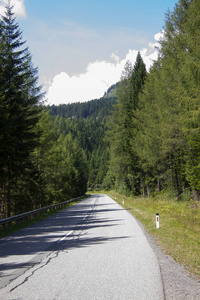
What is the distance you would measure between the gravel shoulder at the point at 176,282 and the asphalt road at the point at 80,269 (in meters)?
0.15

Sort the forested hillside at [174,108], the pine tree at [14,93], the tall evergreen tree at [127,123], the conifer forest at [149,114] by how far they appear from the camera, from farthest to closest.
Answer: the tall evergreen tree at [127,123], the pine tree at [14,93], the conifer forest at [149,114], the forested hillside at [174,108]

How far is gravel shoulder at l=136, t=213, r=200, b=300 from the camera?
14.2ft

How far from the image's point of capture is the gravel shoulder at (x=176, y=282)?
4332 millimetres

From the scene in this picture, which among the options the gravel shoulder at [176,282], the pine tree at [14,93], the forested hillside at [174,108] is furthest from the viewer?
the pine tree at [14,93]

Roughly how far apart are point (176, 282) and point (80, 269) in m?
2.23

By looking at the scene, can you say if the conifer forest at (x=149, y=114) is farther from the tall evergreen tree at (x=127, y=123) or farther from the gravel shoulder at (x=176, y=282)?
the gravel shoulder at (x=176, y=282)

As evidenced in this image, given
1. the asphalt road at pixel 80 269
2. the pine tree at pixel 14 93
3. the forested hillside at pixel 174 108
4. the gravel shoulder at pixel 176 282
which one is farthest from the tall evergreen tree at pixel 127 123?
the gravel shoulder at pixel 176 282

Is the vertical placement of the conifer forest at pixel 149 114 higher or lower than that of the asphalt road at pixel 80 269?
higher

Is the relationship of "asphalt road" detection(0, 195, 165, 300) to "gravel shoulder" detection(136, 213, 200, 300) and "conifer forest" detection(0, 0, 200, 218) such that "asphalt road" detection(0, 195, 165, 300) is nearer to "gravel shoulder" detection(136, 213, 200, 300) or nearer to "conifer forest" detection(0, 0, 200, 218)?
"gravel shoulder" detection(136, 213, 200, 300)

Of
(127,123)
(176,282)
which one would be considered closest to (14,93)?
(176,282)

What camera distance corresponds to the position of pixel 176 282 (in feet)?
16.4

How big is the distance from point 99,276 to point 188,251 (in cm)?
357

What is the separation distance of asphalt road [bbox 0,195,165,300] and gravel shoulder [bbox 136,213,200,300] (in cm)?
15

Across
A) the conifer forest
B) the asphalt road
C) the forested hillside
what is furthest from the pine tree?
the forested hillside
